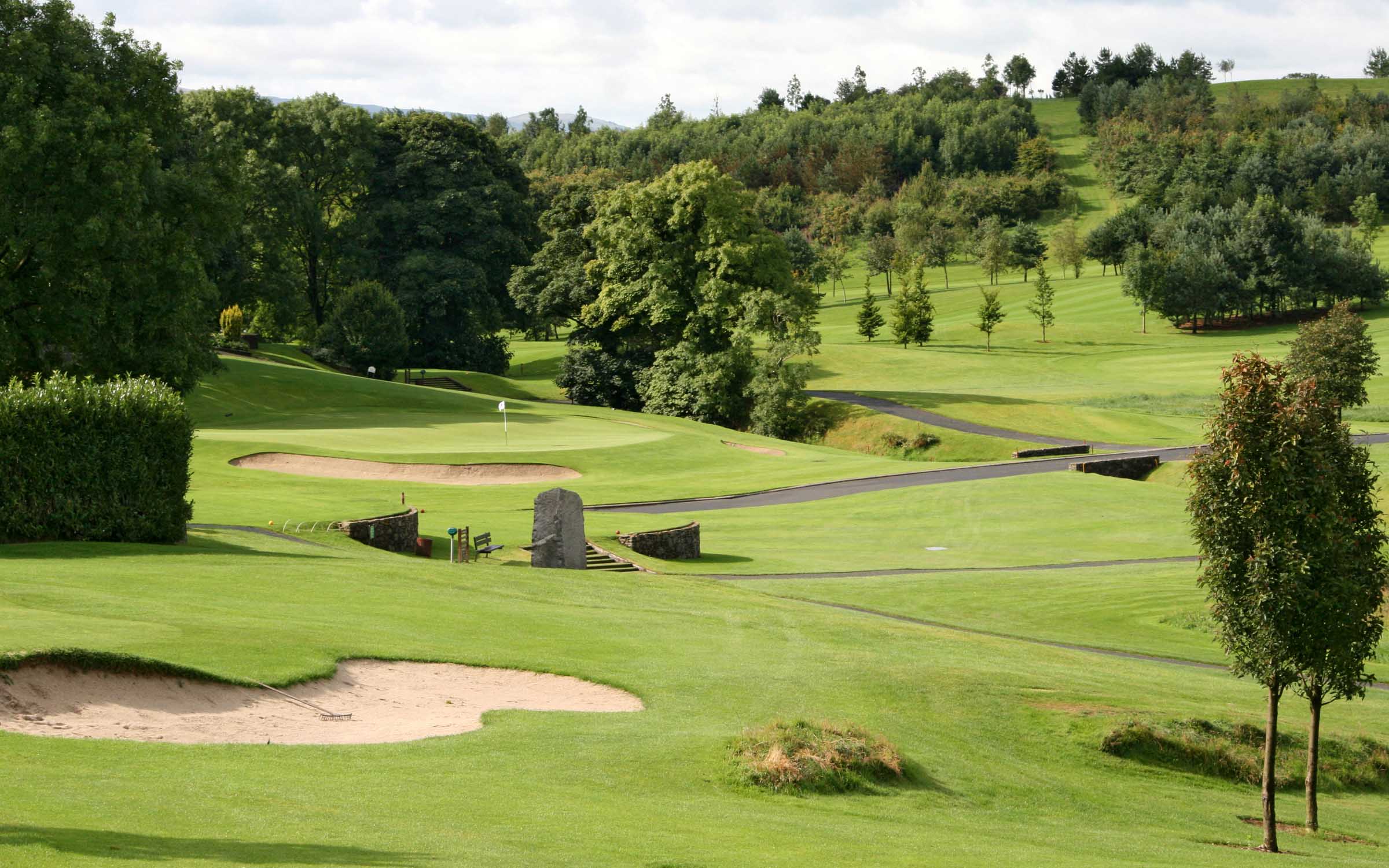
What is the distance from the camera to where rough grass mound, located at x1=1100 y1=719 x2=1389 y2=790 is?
19.0 m

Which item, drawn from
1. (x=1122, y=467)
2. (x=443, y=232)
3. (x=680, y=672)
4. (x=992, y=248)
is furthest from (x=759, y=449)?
(x=992, y=248)

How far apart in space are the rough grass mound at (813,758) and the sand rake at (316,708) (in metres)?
4.99

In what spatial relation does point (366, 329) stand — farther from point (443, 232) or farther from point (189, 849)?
point (189, 849)

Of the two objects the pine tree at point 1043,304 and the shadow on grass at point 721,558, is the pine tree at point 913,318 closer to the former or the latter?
the pine tree at point 1043,304

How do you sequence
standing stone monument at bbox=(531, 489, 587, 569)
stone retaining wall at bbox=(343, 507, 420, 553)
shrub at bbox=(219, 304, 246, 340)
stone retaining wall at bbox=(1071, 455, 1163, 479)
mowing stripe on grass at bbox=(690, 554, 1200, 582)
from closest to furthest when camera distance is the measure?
standing stone monument at bbox=(531, 489, 587, 569) → stone retaining wall at bbox=(343, 507, 420, 553) → mowing stripe on grass at bbox=(690, 554, 1200, 582) → stone retaining wall at bbox=(1071, 455, 1163, 479) → shrub at bbox=(219, 304, 246, 340)

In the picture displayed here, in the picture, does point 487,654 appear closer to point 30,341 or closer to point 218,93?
point 30,341

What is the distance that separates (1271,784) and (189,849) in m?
13.7

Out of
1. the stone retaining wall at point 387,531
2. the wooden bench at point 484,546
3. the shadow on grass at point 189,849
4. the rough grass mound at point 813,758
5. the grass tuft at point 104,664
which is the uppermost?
the shadow on grass at point 189,849

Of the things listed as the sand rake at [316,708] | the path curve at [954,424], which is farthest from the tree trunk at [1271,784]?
the path curve at [954,424]

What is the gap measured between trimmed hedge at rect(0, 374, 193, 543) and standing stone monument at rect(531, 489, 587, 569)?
29.5ft

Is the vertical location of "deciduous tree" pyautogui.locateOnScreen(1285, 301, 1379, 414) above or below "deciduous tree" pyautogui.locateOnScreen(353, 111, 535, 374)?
below

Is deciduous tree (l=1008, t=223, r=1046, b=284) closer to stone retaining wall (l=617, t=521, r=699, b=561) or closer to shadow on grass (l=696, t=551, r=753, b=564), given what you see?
shadow on grass (l=696, t=551, r=753, b=564)

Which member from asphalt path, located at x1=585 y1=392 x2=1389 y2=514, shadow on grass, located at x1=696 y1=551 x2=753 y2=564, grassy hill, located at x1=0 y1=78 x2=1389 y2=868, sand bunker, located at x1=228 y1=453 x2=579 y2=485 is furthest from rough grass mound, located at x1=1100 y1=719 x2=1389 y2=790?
sand bunker, located at x1=228 y1=453 x2=579 y2=485

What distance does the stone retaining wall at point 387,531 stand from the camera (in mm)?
33688
